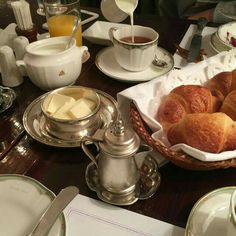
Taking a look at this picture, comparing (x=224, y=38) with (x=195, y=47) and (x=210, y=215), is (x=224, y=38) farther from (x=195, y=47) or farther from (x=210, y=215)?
(x=210, y=215)

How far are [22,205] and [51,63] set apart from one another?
399 millimetres

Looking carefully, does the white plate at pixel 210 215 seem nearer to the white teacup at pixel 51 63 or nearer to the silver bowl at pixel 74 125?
the silver bowl at pixel 74 125

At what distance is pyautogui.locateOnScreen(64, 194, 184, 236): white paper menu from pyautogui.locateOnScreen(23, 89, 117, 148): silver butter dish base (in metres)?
0.15

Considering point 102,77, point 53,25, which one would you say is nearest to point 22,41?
point 53,25

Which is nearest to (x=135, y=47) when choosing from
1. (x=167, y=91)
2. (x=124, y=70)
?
(x=124, y=70)

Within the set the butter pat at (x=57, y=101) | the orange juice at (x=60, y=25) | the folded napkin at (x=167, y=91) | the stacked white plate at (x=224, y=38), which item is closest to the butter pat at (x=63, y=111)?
the butter pat at (x=57, y=101)

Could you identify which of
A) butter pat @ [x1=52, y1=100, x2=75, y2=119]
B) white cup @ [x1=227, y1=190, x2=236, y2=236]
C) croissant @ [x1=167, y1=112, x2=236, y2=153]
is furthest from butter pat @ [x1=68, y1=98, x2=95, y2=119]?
white cup @ [x1=227, y1=190, x2=236, y2=236]

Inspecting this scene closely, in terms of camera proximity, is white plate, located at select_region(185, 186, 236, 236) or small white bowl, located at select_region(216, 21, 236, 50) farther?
small white bowl, located at select_region(216, 21, 236, 50)

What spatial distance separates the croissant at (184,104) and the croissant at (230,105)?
2 centimetres

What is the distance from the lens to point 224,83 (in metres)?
0.73

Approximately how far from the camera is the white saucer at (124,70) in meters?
0.90

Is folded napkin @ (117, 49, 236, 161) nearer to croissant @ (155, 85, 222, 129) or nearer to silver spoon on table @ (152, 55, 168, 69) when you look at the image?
croissant @ (155, 85, 222, 129)

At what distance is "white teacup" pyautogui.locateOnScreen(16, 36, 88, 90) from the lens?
0.82 meters

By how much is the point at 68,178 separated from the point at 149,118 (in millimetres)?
195
